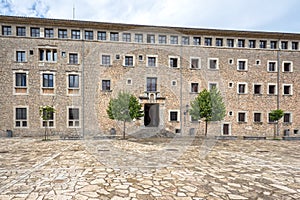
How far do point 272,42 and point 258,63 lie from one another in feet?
11.7

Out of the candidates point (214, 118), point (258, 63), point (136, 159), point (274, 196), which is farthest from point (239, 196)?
point (258, 63)

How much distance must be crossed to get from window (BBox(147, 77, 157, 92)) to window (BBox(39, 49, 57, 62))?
36.3 ft

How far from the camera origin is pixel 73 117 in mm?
20156

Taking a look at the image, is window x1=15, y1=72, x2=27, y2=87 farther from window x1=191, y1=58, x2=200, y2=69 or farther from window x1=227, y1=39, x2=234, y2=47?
window x1=227, y1=39, x2=234, y2=47

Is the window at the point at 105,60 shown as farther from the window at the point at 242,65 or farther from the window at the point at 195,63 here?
the window at the point at 242,65

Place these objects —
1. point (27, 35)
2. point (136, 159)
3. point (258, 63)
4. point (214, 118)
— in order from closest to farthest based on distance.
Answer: point (136, 159) < point (214, 118) < point (27, 35) < point (258, 63)

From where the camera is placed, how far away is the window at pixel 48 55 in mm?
19727

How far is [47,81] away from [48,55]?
3008mm

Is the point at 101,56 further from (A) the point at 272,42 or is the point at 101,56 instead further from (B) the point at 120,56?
(A) the point at 272,42

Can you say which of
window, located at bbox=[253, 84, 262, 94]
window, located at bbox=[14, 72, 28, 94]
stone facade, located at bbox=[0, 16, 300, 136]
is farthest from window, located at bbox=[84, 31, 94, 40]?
window, located at bbox=[253, 84, 262, 94]

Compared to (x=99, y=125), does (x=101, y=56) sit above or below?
above

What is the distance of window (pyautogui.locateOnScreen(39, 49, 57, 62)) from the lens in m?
Answer: 19.7

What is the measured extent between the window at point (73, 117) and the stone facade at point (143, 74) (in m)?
0.11

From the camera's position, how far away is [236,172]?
7.25m
